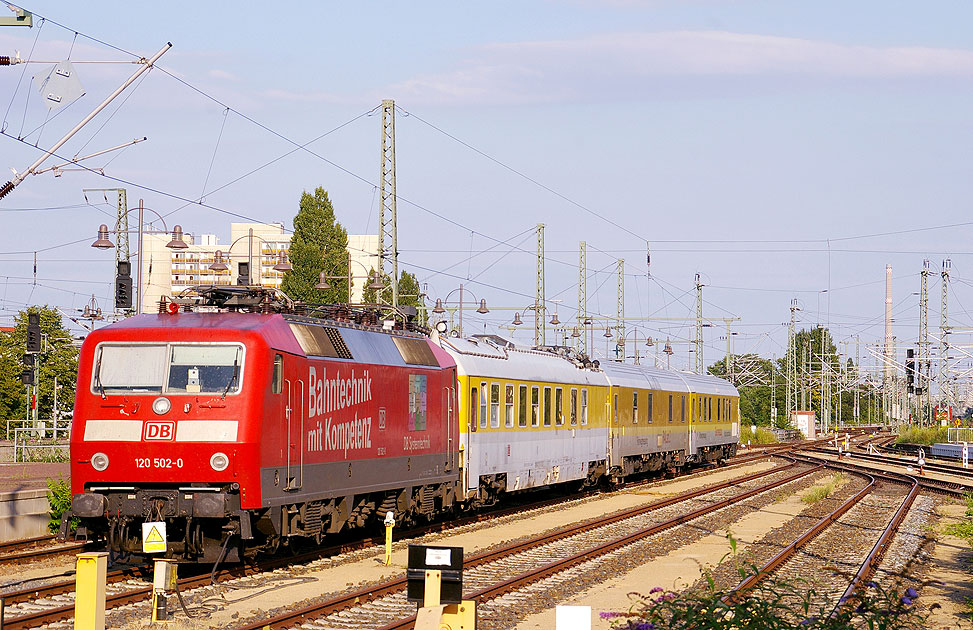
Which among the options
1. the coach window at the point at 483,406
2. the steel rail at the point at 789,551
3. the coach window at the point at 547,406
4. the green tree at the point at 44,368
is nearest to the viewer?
the steel rail at the point at 789,551

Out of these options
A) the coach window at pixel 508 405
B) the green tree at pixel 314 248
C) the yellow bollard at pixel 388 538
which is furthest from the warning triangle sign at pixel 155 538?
the green tree at pixel 314 248

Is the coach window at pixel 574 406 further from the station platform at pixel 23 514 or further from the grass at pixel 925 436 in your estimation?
the grass at pixel 925 436

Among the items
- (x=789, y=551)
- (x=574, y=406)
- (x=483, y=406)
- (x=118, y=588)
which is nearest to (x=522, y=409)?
(x=483, y=406)

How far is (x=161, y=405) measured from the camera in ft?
50.5

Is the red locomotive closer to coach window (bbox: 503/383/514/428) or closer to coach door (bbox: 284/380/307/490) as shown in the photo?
coach door (bbox: 284/380/307/490)

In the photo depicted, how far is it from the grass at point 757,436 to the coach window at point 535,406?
5600 centimetres

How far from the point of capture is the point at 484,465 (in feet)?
80.7

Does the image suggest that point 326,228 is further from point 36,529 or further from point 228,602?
point 228,602

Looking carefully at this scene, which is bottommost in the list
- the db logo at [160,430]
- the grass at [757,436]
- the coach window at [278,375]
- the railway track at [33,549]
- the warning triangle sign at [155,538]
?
the grass at [757,436]

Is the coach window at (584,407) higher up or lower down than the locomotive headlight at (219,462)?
higher up

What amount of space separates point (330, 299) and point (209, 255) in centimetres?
11032

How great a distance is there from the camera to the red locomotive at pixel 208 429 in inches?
596

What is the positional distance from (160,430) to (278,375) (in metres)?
1.64

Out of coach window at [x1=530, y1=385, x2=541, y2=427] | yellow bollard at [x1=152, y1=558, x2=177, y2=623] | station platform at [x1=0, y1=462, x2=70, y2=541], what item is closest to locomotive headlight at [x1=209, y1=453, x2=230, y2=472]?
yellow bollard at [x1=152, y1=558, x2=177, y2=623]
